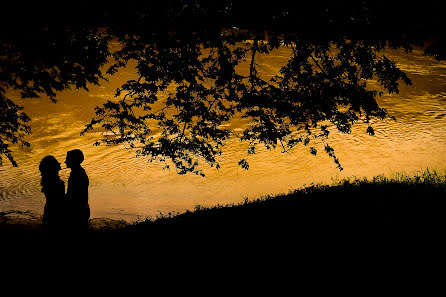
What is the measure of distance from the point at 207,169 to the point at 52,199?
48.6ft

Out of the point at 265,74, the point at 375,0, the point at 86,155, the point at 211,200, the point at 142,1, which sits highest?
the point at 265,74

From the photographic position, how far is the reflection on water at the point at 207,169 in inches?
554

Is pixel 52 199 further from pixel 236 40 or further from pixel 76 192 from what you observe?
pixel 236 40

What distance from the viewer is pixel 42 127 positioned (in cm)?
2448

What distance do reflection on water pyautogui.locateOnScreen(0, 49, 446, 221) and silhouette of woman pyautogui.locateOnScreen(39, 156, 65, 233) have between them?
8.29 m

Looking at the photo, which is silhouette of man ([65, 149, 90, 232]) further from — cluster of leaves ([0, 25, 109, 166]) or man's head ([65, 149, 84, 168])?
cluster of leaves ([0, 25, 109, 166])

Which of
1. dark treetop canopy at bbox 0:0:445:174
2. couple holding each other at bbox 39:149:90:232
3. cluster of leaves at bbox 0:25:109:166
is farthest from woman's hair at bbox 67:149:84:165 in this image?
cluster of leaves at bbox 0:25:109:166

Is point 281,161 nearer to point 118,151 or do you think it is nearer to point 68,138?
point 118,151

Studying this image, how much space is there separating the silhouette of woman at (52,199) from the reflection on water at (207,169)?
8289mm

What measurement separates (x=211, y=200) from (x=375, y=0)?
11163 millimetres

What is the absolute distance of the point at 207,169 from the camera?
18.4 m

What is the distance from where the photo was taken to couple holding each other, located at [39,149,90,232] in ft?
11.9

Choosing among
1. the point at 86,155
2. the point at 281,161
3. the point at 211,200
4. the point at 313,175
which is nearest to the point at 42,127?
the point at 86,155

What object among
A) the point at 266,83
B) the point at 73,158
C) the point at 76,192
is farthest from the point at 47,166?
the point at 266,83
